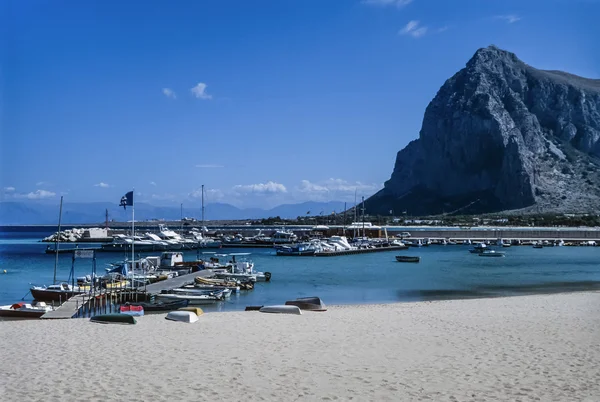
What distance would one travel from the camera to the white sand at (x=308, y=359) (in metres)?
12.6

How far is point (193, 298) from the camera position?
35844mm

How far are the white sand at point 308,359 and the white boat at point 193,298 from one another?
11203 millimetres

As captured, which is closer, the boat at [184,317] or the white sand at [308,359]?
the white sand at [308,359]

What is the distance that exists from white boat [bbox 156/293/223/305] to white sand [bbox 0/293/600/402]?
1120 centimetres

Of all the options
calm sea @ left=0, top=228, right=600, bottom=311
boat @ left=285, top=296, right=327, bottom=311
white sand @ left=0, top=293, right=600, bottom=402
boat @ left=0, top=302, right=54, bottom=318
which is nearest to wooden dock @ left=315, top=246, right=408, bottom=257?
calm sea @ left=0, top=228, right=600, bottom=311

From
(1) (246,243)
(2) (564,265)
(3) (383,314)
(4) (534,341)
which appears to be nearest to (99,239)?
(1) (246,243)

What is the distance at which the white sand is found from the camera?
1260cm

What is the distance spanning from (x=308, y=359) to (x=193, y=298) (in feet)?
68.6

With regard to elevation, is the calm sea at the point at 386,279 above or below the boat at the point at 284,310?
below

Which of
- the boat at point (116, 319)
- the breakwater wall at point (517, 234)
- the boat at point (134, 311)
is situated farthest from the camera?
the breakwater wall at point (517, 234)

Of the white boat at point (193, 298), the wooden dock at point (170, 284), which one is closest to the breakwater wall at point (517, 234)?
the wooden dock at point (170, 284)

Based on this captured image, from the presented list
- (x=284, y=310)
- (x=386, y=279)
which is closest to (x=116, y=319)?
(x=284, y=310)

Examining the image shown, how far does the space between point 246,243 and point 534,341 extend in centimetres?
9805

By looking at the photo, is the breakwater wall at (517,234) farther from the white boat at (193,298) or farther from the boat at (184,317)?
the boat at (184,317)
